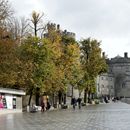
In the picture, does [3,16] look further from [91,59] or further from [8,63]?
[91,59]

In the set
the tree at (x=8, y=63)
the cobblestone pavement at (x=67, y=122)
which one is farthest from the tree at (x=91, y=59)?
the cobblestone pavement at (x=67, y=122)

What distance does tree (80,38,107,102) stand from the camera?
322 feet

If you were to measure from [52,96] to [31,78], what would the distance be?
1930cm

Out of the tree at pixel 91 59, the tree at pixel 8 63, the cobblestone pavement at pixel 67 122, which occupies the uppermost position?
the tree at pixel 91 59

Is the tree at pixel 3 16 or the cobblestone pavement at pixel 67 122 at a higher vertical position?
the tree at pixel 3 16

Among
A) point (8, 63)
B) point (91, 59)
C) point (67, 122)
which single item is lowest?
point (67, 122)

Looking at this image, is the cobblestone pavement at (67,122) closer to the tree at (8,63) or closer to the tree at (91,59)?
the tree at (8,63)

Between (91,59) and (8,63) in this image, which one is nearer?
(8,63)

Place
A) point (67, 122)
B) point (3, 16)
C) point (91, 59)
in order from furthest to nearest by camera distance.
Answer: point (91, 59), point (3, 16), point (67, 122)

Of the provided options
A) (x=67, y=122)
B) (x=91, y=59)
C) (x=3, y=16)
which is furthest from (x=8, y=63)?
(x=91, y=59)

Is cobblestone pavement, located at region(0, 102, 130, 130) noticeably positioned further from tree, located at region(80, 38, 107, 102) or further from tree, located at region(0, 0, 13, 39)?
tree, located at region(80, 38, 107, 102)

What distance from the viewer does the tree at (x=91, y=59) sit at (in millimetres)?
98188

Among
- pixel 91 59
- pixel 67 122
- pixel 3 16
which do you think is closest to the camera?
pixel 67 122

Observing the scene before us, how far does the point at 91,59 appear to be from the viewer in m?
99.0
